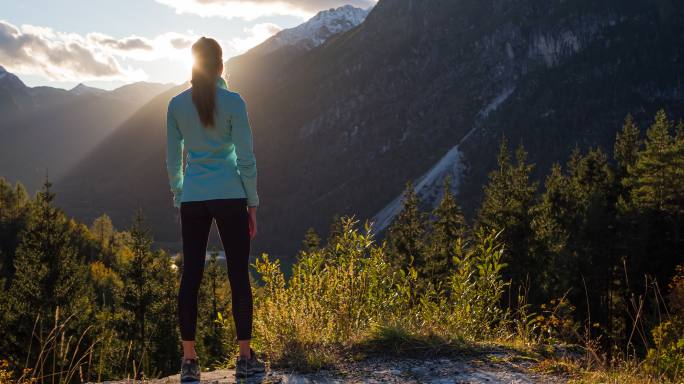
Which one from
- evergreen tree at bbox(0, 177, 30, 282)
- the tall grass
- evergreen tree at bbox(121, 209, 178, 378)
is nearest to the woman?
the tall grass

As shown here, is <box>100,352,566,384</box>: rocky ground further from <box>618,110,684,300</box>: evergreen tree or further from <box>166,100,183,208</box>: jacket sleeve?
<box>618,110,684,300</box>: evergreen tree

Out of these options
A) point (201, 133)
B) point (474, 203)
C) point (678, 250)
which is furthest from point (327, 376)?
point (474, 203)

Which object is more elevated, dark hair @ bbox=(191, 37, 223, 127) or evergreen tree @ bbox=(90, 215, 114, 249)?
evergreen tree @ bbox=(90, 215, 114, 249)

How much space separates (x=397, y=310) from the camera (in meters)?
5.63

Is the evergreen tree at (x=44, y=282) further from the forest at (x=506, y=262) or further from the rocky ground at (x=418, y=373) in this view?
the rocky ground at (x=418, y=373)

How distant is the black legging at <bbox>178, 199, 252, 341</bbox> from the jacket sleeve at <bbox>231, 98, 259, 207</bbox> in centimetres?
13

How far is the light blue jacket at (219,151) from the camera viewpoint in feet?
13.7

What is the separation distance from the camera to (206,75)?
4250 mm

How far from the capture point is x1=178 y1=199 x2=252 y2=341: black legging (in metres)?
4.21

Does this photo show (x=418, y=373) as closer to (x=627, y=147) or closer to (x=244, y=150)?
(x=244, y=150)

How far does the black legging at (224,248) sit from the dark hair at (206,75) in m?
0.68

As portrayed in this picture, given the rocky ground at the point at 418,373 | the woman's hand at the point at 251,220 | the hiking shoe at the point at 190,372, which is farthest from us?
the woman's hand at the point at 251,220

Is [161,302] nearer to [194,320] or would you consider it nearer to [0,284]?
[0,284]

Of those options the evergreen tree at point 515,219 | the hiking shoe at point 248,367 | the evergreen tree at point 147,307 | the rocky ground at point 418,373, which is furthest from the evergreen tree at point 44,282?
the rocky ground at point 418,373
